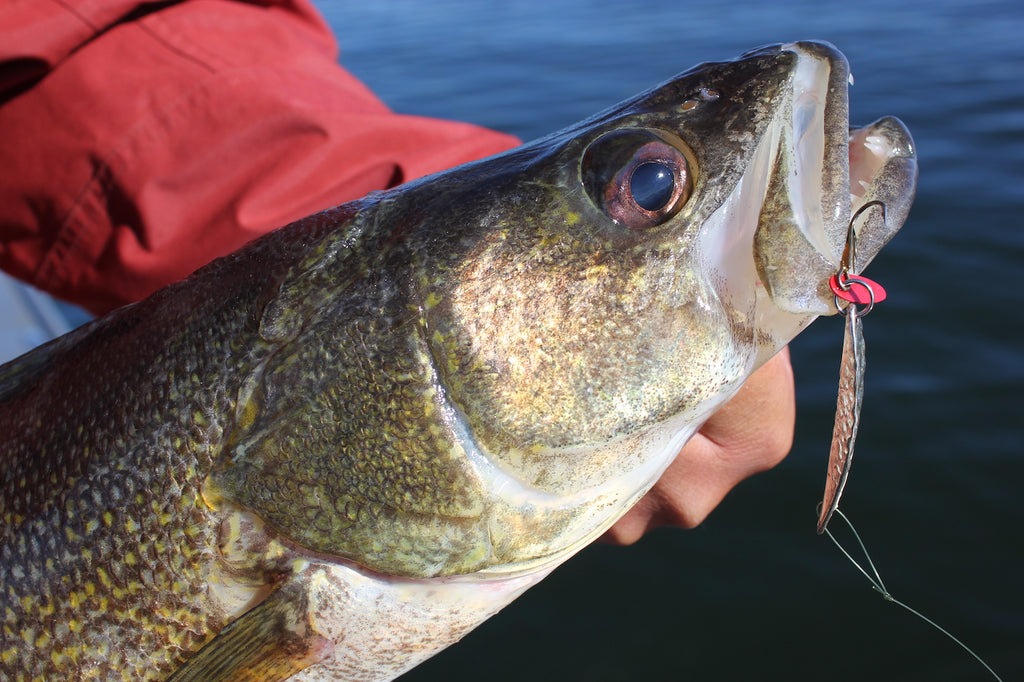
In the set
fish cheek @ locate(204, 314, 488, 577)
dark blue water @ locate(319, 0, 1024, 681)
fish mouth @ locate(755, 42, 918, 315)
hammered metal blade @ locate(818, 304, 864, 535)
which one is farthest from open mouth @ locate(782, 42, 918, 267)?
dark blue water @ locate(319, 0, 1024, 681)

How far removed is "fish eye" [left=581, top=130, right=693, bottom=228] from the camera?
1.33 metres

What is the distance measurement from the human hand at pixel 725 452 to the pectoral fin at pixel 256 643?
3.65 ft

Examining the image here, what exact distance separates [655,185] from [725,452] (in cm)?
119

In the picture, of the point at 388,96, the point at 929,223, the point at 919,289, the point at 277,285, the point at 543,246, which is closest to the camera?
the point at 543,246

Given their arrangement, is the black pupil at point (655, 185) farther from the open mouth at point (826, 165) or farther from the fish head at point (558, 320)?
the open mouth at point (826, 165)

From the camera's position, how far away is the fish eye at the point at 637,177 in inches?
52.4

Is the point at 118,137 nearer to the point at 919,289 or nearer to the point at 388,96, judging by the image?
the point at 919,289

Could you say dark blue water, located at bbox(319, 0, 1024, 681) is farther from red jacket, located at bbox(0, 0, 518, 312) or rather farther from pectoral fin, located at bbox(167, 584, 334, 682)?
red jacket, located at bbox(0, 0, 518, 312)

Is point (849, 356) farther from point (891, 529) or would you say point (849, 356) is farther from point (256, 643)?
point (891, 529)

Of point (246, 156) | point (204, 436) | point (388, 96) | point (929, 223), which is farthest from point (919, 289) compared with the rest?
point (388, 96)

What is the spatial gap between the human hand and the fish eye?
0.91 metres

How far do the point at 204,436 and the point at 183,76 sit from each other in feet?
3.88

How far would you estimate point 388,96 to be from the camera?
9.76m

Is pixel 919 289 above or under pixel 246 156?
under
